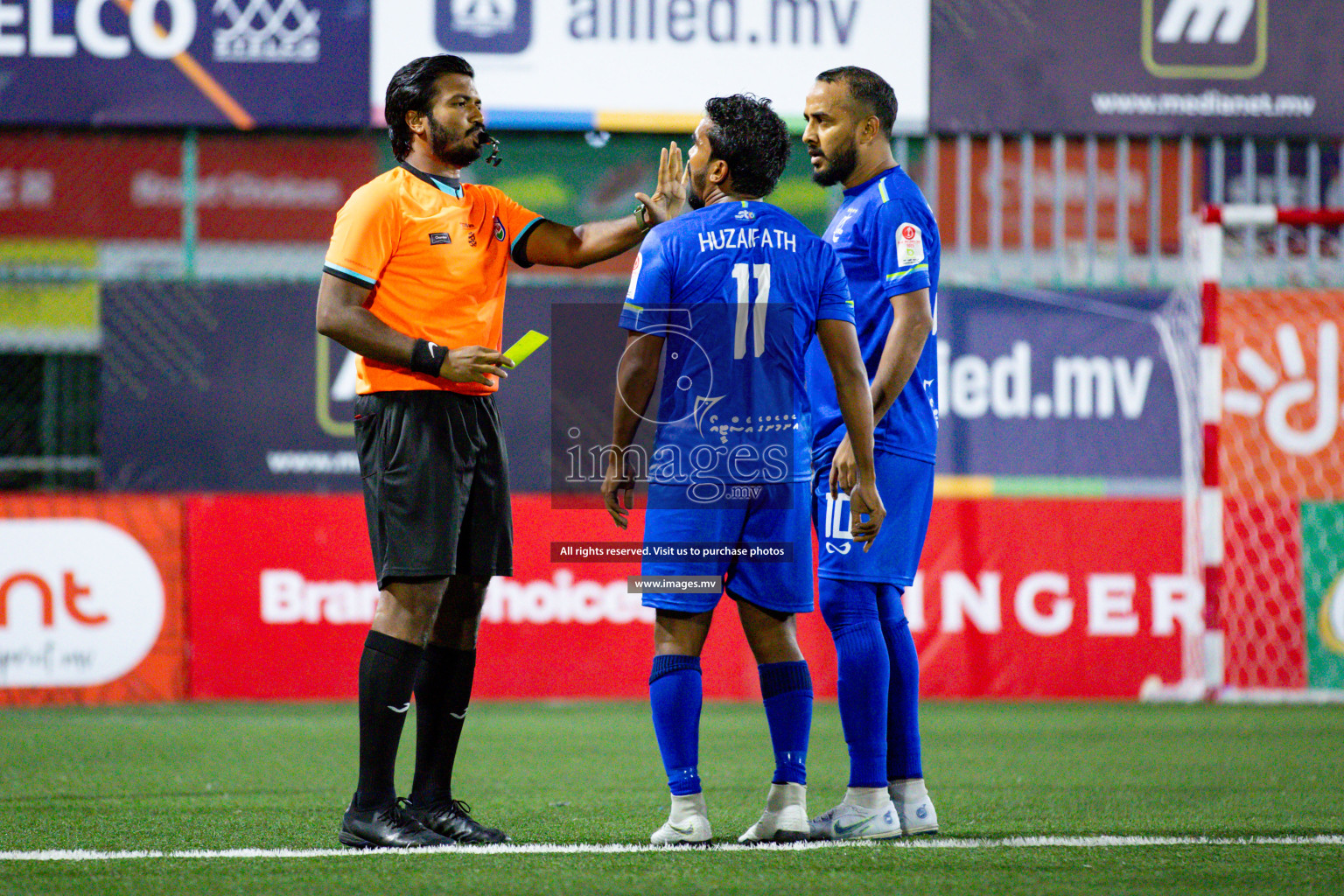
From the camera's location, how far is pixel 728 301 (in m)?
3.65

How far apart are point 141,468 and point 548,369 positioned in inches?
96.3

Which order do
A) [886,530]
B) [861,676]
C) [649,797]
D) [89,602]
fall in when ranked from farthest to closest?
[89,602] < [649,797] < [886,530] < [861,676]

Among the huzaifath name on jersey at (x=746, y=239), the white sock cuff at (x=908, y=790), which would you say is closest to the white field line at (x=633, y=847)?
the white sock cuff at (x=908, y=790)

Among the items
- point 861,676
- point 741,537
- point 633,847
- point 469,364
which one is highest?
point 469,364

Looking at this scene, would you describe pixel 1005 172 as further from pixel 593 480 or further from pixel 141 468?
pixel 141 468

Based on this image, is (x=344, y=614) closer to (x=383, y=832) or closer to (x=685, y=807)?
(x=383, y=832)

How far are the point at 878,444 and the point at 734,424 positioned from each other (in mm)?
512

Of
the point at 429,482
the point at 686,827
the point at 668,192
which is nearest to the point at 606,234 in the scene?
the point at 668,192

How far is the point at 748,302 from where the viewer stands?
3.66 m

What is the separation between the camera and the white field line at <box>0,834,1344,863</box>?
3.52 metres

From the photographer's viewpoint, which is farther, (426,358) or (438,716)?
(438,716)

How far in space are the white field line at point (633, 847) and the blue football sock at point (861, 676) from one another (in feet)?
0.66

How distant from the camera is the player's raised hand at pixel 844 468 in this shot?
149 inches

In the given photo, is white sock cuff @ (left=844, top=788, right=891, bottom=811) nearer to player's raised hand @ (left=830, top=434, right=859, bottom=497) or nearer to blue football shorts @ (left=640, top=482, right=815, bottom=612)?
blue football shorts @ (left=640, top=482, right=815, bottom=612)
